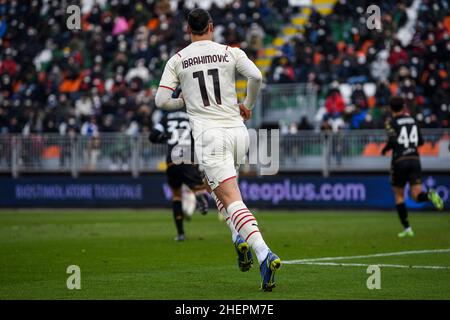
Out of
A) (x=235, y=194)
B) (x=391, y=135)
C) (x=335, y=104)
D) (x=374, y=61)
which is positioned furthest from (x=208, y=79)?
(x=374, y=61)

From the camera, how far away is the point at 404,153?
52.7ft

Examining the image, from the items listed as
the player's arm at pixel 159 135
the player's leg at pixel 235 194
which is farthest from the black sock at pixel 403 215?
the player's leg at pixel 235 194

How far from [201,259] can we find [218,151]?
347 centimetres

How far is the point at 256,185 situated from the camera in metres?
26.5

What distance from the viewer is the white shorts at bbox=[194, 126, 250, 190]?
8.36 metres

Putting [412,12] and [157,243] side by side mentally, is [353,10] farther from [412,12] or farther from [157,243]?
[157,243]

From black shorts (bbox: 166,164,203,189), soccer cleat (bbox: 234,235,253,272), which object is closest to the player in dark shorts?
black shorts (bbox: 166,164,203,189)

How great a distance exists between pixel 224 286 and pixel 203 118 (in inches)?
65.1

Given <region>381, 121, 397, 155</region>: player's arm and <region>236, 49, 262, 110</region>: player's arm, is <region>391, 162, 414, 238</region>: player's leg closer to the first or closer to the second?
<region>381, 121, 397, 155</region>: player's arm

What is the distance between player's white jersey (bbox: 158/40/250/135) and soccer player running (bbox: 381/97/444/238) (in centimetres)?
781

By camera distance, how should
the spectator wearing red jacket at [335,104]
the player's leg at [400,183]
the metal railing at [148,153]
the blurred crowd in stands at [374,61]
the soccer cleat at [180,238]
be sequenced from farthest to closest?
1. the spectator wearing red jacket at [335,104]
2. the blurred crowd in stands at [374,61]
3. the metal railing at [148,153]
4. the player's leg at [400,183]
5. the soccer cleat at [180,238]

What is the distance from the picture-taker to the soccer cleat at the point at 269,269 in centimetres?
790

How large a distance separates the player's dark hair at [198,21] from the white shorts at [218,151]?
3.21ft

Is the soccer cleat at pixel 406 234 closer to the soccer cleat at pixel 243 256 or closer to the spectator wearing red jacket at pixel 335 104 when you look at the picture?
the soccer cleat at pixel 243 256
